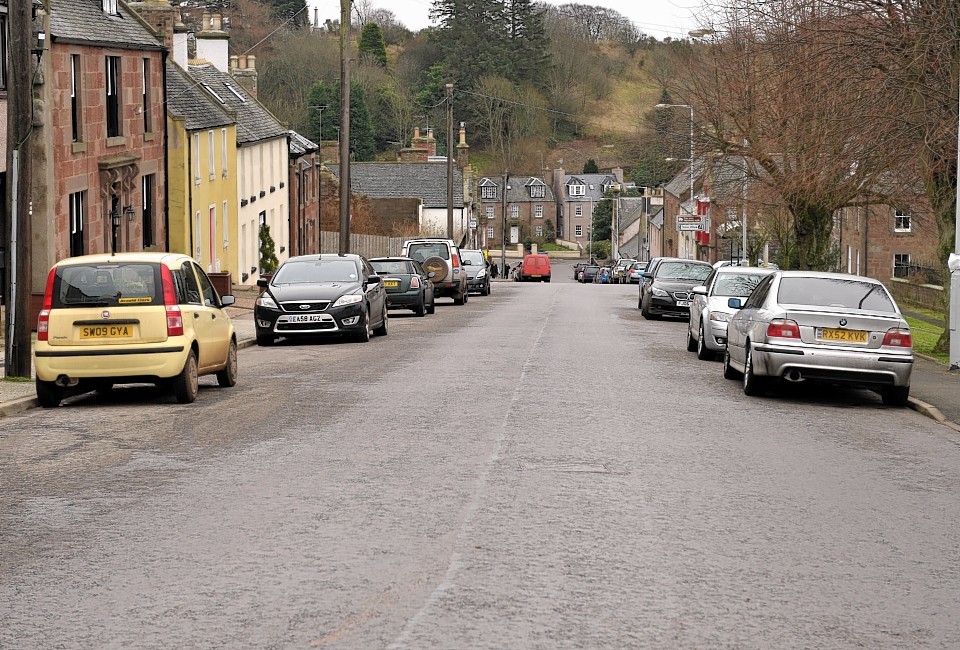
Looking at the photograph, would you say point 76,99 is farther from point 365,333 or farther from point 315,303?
point 365,333

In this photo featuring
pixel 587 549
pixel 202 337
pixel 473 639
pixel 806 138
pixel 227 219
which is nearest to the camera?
pixel 473 639

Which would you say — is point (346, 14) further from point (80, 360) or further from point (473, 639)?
point (473, 639)

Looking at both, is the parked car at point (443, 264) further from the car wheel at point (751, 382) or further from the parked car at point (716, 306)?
the car wheel at point (751, 382)

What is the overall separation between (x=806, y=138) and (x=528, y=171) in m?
101

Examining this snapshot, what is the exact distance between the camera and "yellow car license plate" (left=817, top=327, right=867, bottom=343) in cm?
1466

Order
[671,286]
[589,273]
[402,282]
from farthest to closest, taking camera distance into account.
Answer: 1. [589,273]
2. [671,286]
3. [402,282]

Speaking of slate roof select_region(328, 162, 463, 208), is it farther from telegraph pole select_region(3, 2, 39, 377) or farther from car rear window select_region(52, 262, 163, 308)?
car rear window select_region(52, 262, 163, 308)

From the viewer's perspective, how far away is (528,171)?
A: 422ft

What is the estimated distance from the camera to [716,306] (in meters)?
20.3

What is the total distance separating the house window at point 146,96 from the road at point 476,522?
61.0 feet

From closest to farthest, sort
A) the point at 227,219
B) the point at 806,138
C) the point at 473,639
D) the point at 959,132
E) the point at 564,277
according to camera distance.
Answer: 1. the point at 473,639
2. the point at 959,132
3. the point at 806,138
4. the point at 227,219
5. the point at 564,277

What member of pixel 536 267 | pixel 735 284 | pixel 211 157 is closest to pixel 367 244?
pixel 536 267

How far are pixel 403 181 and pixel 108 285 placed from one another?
64.5 metres

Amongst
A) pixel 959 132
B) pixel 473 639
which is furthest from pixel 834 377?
pixel 473 639
